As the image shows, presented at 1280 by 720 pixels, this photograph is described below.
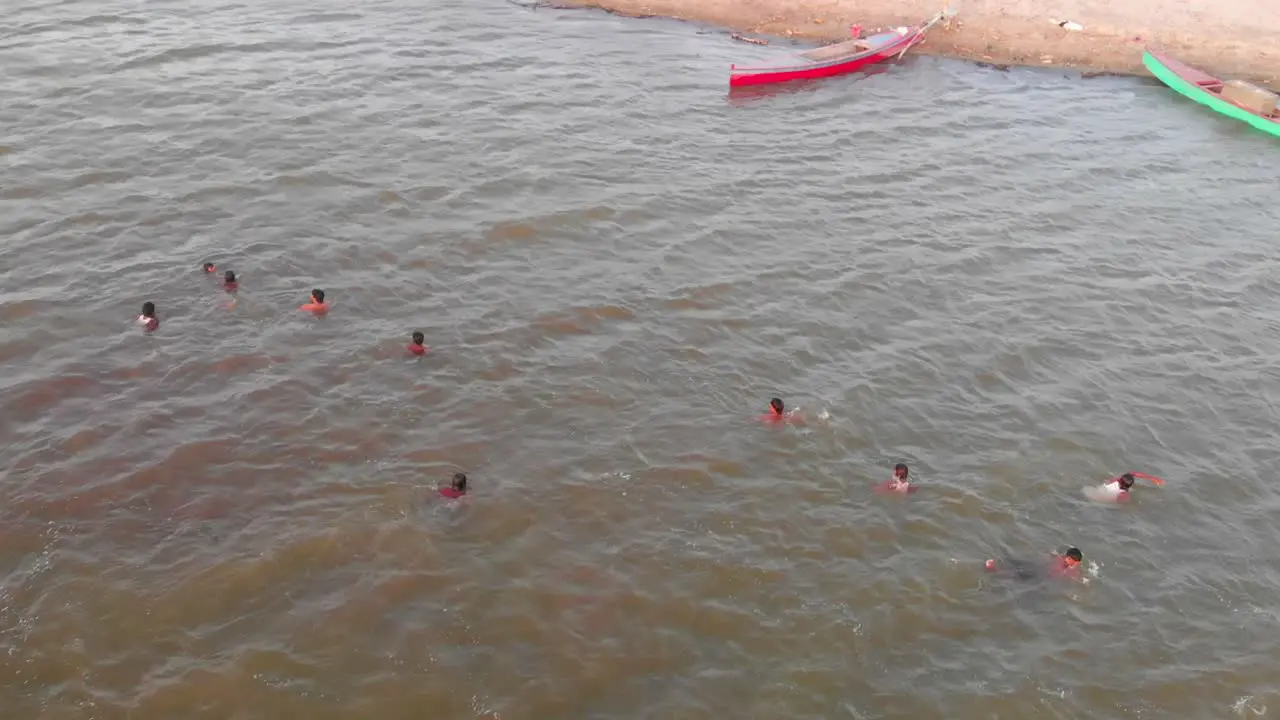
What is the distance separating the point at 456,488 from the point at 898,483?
8087 mm

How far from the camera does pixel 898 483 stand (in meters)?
17.5

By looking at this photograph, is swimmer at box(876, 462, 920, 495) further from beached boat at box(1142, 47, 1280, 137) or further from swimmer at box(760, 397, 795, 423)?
beached boat at box(1142, 47, 1280, 137)

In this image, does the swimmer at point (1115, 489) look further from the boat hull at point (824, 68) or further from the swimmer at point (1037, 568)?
the boat hull at point (824, 68)

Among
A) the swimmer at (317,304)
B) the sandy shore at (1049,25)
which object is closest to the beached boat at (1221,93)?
the sandy shore at (1049,25)

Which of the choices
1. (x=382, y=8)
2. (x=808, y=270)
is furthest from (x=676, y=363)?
(x=382, y=8)

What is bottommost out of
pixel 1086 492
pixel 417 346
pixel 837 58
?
pixel 1086 492

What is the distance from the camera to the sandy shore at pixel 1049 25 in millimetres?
37344

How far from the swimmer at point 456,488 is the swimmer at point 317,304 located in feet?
20.8

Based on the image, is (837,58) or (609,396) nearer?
(609,396)

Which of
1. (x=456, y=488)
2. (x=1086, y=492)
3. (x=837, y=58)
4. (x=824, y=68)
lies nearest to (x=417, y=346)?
(x=456, y=488)

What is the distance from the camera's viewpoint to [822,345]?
21375mm

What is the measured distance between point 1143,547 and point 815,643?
22.6 ft

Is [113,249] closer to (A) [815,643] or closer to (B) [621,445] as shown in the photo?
(B) [621,445]

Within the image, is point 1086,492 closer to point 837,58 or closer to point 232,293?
point 232,293
